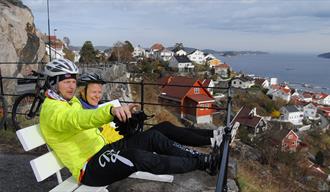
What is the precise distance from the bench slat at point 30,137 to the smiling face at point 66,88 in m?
0.51

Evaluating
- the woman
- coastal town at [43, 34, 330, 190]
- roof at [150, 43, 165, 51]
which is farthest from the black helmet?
roof at [150, 43, 165, 51]

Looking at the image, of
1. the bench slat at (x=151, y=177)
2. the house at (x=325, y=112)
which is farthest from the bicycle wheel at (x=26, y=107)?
the house at (x=325, y=112)

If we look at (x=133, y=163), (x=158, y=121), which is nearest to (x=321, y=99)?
(x=158, y=121)

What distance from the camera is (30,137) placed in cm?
288

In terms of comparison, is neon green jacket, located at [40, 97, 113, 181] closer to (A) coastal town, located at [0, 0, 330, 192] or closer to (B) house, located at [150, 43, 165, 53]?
(A) coastal town, located at [0, 0, 330, 192]

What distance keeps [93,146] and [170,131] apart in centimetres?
85

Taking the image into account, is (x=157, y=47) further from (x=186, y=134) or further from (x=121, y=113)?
(x=121, y=113)

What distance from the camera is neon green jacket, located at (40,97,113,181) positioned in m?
2.30

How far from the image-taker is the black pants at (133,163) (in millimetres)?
2488

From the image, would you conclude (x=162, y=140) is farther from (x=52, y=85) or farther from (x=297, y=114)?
(x=297, y=114)

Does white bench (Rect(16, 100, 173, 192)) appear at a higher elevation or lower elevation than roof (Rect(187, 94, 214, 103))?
higher

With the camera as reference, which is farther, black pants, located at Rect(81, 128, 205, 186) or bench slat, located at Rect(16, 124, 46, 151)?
bench slat, located at Rect(16, 124, 46, 151)

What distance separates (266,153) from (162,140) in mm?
8110

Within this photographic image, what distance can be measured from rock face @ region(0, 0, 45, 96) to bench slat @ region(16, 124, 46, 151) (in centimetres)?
980
